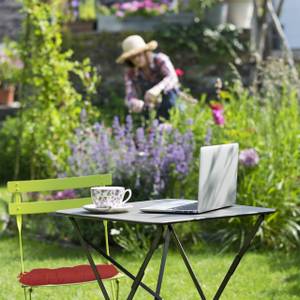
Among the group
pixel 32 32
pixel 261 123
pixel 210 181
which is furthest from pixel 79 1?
pixel 210 181

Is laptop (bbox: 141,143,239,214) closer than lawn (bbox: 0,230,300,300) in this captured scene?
Yes

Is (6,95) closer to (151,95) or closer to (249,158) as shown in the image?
(151,95)

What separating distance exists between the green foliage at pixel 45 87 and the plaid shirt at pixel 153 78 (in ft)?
1.10

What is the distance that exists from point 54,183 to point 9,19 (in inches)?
364

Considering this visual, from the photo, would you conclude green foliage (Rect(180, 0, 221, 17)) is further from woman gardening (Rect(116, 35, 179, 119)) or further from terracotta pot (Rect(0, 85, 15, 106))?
woman gardening (Rect(116, 35, 179, 119))

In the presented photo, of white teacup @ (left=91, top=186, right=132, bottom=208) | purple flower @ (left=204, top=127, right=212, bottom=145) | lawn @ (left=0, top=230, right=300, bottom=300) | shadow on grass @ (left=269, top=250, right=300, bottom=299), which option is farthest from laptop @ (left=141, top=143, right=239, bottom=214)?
purple flower @ (left=204, top=127, right=212, bottom=145)

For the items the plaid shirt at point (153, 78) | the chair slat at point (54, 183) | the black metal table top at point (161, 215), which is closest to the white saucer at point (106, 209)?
the black metal table top at point (161, 215)

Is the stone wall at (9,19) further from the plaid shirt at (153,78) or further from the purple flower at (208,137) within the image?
the purple flower at (208,137)

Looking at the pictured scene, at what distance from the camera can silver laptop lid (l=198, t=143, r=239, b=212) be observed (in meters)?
3.56

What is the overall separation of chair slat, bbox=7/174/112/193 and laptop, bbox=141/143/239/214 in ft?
1.67

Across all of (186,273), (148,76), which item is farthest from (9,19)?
(186,273)

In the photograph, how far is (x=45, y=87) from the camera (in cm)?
728

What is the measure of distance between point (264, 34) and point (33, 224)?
4.71 meters

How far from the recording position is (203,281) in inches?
214
